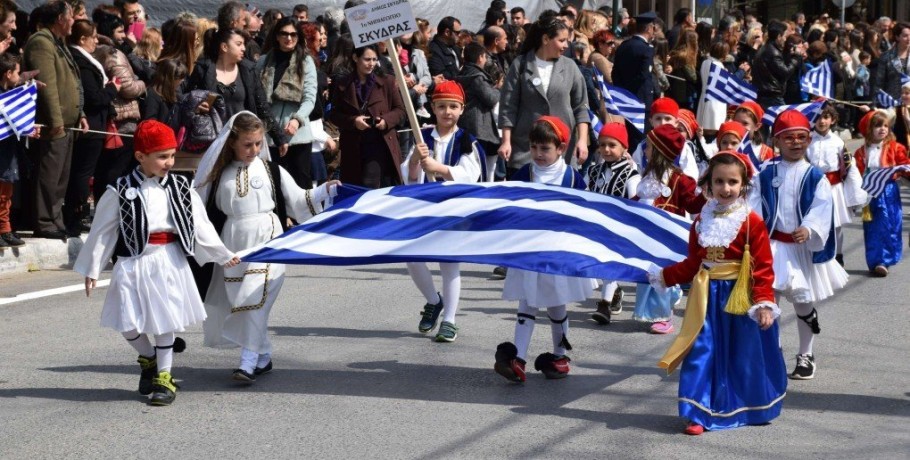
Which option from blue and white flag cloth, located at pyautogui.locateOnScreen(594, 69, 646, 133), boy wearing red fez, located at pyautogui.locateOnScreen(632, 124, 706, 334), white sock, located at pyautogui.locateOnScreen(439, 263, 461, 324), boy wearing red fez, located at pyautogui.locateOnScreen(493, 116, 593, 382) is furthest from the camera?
blue and white flag cloth, located at pyautogui.locateOnScreen(594, 69, 646, 133)

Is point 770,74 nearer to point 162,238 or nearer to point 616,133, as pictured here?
point 616,133

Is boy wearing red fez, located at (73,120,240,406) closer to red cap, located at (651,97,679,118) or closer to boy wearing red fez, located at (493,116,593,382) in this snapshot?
boy wearing red fez, located at (493,116,593,382)

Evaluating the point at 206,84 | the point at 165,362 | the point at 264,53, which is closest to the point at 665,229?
the point at 165,362

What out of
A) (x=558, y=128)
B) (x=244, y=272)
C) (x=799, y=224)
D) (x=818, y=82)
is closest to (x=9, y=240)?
(x=244, y=272)

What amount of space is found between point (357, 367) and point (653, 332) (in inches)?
84.7

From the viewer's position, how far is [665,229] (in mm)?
7605

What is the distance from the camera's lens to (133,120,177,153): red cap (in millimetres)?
7320

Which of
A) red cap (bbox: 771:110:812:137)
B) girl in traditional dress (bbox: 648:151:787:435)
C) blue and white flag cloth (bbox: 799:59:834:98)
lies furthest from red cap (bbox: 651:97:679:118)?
blue and white flag cloth (bbox: 799:59:834:98)

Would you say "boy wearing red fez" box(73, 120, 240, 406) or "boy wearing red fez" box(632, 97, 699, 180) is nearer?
"boy wearing red fez" box(73, 120, 240, 406)

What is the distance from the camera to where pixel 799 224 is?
308 inches

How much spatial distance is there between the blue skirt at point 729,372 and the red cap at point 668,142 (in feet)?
6.82

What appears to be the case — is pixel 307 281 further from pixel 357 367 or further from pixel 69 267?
pixel 357 367

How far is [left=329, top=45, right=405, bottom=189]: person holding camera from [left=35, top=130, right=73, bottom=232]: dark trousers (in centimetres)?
A: 233

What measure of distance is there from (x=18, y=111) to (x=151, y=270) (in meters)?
4.50
